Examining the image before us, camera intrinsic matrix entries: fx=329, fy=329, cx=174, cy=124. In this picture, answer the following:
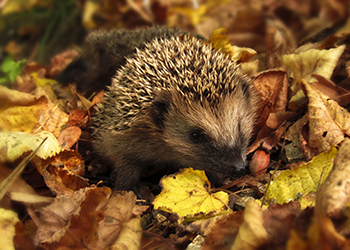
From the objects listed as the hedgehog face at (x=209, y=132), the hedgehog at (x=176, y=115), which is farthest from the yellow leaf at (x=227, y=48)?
the hedgehog face at (x=209, y=132)

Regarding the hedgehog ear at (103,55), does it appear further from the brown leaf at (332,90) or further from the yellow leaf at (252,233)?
the yellow leaf at (252,233)

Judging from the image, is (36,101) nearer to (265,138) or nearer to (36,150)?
(36,150)

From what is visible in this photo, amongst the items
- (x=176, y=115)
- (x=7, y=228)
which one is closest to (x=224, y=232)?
A: (x=176, y=115)

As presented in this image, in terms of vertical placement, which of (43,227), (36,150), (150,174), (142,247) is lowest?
(150,174)

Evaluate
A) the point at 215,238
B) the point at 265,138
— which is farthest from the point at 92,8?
the point at 215,238

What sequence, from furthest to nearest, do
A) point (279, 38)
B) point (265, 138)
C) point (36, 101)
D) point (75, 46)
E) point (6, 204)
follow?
1. point (75, 46)
2. point (279, 38)
3. point (36, 101)
4. point (265, 138)
5. point (6, 204)

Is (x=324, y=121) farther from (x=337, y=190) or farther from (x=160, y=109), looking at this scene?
(x=160, y=109)

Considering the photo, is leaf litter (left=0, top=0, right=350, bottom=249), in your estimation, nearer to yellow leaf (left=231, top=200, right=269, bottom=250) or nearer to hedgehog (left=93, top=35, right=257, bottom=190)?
yellow leaf (left=231, top=200, right=269, bottom=250)
